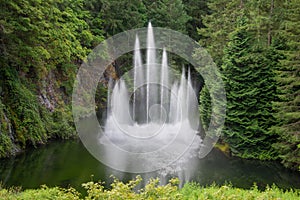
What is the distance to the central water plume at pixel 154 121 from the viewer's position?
463 inches

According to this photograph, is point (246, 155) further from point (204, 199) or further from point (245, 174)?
point (204, 199)

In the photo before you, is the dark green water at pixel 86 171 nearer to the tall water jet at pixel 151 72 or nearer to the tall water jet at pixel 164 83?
the tall water jet at pixel 164 83

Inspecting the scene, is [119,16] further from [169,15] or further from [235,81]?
[235,81]

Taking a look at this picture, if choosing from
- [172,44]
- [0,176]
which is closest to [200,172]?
[0,176]

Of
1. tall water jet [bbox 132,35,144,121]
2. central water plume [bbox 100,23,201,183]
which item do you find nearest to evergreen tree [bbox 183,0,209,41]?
central water plume [bbox 100,23,201,183]

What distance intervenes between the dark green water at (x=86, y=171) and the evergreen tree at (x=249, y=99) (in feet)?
2.32

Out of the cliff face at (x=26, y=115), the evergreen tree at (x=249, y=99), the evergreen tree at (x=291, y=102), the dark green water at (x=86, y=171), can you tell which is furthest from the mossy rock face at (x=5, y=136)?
the evergreen tree at (x=291, y=102)

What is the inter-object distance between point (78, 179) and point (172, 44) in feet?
53.3

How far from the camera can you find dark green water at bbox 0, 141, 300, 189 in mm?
9844

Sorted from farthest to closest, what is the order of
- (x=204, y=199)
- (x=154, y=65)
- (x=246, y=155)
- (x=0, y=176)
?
(x=154, y=65) → (x=246, y=155) → (x=0, y=176) → (x=204, y=199)

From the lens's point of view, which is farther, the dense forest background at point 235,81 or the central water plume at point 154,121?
the central water plume at point 154,121

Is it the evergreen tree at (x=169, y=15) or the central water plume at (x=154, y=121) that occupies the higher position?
the evergreen tree at (x=169, y=15)

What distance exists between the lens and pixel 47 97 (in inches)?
624

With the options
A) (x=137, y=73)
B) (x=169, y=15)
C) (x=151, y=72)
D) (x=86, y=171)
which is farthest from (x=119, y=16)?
(x=86, y=171)
